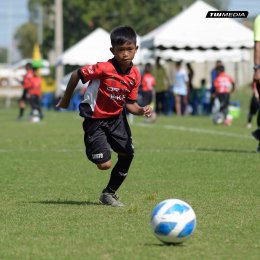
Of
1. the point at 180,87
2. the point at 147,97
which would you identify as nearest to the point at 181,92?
the point at 180,87

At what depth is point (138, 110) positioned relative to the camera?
372 inches

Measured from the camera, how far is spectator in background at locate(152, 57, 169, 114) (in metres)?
34.6

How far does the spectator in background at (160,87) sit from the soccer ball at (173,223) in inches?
1078

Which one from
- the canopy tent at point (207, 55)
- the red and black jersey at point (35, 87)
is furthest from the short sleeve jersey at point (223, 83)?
the canopy tent at point (207, 55)

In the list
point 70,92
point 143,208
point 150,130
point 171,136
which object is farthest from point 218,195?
point 150,130

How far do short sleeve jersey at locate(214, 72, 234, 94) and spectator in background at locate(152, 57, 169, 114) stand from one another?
18.1 ft

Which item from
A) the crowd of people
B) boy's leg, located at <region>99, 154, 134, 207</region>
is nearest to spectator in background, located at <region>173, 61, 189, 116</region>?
the crowd of people

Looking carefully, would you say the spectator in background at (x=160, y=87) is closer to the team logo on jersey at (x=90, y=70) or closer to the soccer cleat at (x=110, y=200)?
the soccer cleat at (x=110, y=200)

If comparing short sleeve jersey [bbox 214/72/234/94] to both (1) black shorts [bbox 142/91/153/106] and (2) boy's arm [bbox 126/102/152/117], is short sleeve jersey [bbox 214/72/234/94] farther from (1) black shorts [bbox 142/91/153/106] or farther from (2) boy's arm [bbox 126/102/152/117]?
(2) boy's arm [bbox 126/102/152/117]

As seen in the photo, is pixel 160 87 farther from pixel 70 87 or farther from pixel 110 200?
pixel 70 87

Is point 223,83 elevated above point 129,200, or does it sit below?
below

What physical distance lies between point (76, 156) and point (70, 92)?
6.75 m

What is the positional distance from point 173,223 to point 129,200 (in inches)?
121

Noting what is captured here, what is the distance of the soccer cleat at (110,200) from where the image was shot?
31.2 ft
